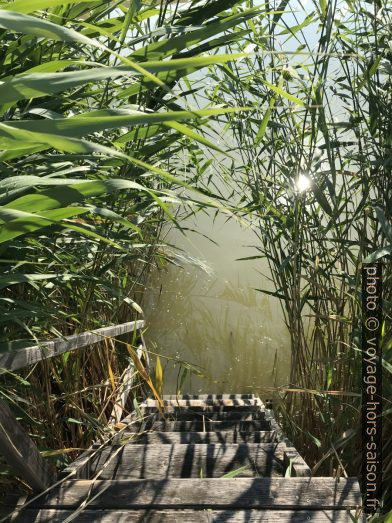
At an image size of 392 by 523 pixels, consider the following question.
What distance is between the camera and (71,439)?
199 centimetres

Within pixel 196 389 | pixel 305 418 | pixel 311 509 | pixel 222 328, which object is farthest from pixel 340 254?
pixel 222 328

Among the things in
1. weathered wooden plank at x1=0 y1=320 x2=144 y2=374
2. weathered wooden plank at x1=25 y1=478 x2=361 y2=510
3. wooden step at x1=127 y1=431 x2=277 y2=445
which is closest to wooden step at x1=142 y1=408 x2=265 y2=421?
wooden step at x1=127 y1=431 x2=277 y2=445

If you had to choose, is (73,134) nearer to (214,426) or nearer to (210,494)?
(210,494)

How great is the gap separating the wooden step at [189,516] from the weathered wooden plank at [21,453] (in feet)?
0.19

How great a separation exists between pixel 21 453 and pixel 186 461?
513 mm

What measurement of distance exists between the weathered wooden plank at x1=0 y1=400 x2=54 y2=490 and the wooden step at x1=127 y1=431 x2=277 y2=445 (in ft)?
1.93

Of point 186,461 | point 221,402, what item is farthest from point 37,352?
point 221,402

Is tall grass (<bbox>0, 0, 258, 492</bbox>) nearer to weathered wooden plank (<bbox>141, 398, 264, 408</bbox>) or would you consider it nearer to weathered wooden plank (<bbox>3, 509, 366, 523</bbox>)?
weathered wooden plank (<bbox>3, 509, 366, 523</bbox>)

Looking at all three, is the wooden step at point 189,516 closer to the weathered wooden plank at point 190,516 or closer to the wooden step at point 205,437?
the weathered wooden plank at point 190,516

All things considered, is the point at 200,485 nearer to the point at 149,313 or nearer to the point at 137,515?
the point at 137,515

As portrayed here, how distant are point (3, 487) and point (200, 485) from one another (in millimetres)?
526

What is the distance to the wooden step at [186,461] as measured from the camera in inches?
61.4

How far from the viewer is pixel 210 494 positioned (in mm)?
1287

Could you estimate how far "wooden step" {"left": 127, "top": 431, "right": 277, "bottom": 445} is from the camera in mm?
1848
